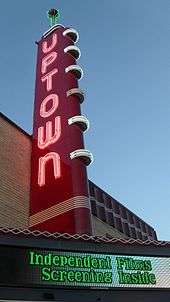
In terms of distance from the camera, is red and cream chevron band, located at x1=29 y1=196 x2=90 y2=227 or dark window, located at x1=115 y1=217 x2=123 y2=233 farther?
dark window, located at x1=115 y1=217 x2=123 y2=233

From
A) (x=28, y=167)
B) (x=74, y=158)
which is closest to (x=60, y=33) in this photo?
(x=28, y=167)

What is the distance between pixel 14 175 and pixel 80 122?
187 inches

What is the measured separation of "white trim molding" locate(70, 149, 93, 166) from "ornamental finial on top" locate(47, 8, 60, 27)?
46.7ft

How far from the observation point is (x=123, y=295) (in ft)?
43.5

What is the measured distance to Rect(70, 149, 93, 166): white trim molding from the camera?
20.6 meters

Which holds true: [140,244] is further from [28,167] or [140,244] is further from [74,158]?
[28,167]

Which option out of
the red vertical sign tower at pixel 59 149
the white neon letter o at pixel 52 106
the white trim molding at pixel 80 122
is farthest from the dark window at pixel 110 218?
the white trim molding at pixel 80 122

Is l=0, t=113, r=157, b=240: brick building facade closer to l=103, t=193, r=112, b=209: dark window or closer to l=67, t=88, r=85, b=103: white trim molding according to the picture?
l=67, t=88, r=85, b=103: white trim molding

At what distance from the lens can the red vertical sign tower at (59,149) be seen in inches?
762

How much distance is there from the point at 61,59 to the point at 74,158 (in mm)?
7817

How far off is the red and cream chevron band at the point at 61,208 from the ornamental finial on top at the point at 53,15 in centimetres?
1622

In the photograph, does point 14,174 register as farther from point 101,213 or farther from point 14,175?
point 101,213

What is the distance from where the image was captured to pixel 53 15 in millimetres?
32375

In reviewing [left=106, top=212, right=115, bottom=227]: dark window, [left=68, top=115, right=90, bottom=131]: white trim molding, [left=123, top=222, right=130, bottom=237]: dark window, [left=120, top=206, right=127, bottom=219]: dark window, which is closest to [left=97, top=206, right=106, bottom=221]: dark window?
[left=106, top=212, right=115, bottom=227]: dark window
